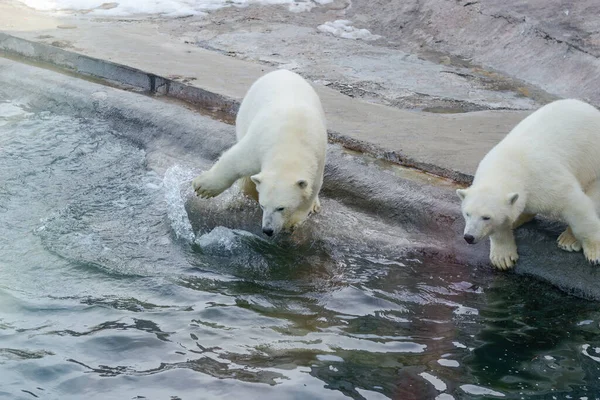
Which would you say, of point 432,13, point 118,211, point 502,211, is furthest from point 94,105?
point 432,13

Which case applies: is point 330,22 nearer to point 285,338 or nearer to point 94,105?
point 94,105

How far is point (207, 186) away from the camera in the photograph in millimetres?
4871

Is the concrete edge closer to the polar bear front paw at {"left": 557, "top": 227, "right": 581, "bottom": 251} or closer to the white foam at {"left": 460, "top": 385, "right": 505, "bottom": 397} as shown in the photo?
the polar bear front paw at {"left": 557, "top": 227, "right": 581, "bottom": 251}

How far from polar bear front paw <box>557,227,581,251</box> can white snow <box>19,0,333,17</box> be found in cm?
745

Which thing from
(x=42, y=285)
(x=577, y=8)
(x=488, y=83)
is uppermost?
(x=577, y=8)

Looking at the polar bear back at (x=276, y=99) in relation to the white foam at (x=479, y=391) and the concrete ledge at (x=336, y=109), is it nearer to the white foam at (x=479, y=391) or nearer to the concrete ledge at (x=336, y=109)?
the concrete ledge at (x=336, y=109)

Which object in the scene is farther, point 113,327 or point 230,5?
point 230,5

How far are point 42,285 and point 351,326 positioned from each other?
1.64 meters

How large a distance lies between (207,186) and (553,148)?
198cm

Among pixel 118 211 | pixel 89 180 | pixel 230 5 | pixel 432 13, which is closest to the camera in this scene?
pixel 118 211

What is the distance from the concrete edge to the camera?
561 centimetres

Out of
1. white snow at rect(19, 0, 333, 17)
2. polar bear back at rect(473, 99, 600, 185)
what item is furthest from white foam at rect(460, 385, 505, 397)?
white snow at rect(19, 0, 333, 17)

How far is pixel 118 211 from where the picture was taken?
5258mm

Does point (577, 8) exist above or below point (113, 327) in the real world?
above
